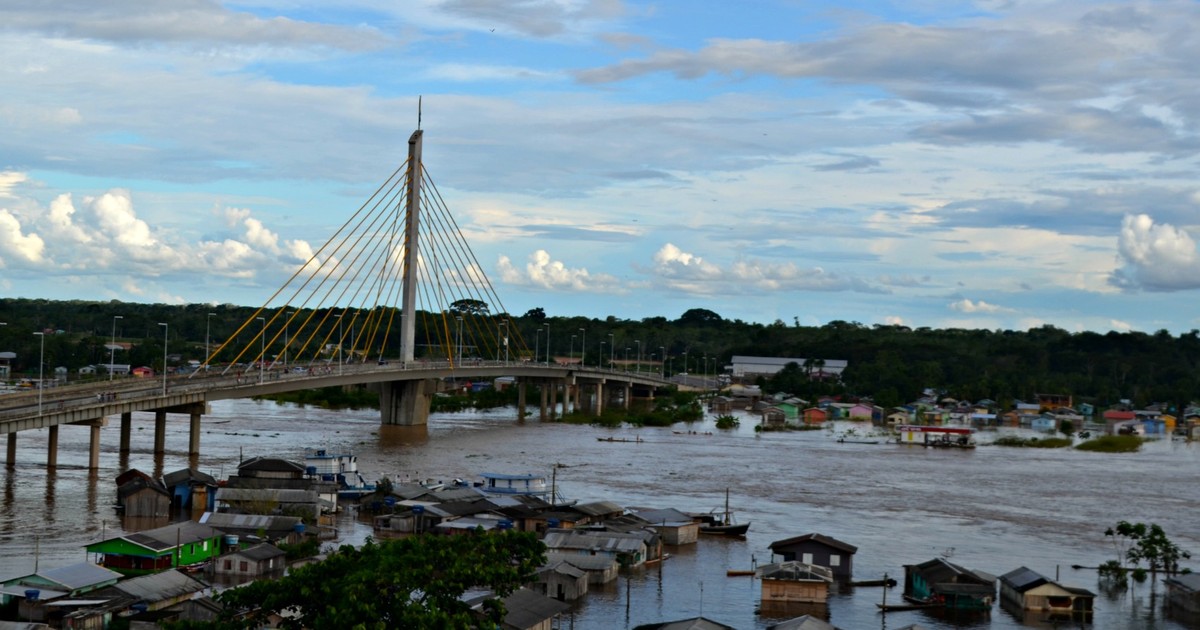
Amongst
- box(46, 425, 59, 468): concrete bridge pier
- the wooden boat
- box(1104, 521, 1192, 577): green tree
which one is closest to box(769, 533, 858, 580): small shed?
the wooden boat

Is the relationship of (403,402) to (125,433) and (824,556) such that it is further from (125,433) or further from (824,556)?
(824,556)

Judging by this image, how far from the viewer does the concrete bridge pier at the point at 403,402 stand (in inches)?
2395

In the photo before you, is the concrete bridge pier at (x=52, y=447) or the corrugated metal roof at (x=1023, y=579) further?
the concrete bridge pier at (x=52, y=447)

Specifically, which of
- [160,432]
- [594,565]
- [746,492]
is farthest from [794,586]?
[160,432]

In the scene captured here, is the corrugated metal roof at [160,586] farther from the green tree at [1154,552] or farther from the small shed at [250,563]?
the green tree at [1154,552]

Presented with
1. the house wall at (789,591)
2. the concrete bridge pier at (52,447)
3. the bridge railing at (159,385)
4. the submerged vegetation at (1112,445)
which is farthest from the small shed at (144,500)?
the submerged vegetation at (1112,445)

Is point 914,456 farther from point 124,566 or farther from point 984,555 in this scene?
point 124,566

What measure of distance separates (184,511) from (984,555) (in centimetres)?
1759

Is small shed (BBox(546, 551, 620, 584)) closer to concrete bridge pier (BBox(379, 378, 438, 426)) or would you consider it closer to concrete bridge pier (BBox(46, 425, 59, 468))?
concrete bridge pier (BBox(46, 425, 59, 468))

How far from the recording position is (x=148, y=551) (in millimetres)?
23328

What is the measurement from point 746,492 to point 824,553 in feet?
45.1

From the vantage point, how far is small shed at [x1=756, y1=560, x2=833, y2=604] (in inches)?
953

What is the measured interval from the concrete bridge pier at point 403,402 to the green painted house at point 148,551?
36.3m

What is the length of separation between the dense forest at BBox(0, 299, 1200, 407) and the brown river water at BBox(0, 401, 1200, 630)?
99.4 ft
